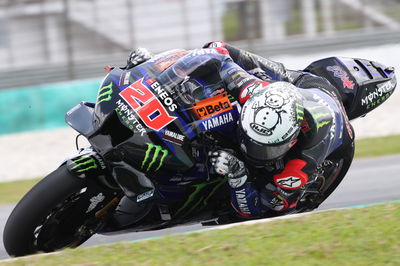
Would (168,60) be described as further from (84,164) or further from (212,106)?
(84,164)

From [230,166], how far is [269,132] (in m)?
0.33

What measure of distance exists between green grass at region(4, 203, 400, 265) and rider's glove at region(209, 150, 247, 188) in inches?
11.3

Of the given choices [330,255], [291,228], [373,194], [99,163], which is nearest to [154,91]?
[99,163]

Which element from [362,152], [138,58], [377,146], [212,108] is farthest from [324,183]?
[377,146]

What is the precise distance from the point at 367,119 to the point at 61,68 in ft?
17.0

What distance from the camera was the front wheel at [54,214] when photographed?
4.02m

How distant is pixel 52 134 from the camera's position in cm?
1045

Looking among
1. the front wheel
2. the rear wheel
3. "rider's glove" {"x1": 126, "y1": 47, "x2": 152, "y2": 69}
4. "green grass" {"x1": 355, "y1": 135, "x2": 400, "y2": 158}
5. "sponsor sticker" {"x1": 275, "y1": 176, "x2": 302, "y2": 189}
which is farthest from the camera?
"green grass" {"x1": 355, "y1": 135, "x2": 400, "y2": 158}

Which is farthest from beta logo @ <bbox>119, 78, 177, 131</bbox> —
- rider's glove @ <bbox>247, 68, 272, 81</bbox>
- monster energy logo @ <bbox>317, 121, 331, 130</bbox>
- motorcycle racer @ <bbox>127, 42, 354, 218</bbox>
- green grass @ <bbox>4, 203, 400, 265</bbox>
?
monster energy logo @ <bbox>317, 121, 331, 130</bbox>

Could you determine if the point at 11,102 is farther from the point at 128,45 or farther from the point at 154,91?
the point at 154,91

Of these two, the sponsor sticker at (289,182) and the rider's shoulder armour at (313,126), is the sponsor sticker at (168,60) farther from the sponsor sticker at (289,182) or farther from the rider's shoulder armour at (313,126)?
the sponsor sticker at (289,182)

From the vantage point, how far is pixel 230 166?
401cm

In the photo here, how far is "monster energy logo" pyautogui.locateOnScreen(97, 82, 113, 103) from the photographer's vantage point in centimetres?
411

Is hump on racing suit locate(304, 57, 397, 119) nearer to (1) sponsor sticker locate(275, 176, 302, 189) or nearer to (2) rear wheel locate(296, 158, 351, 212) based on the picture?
(2) rear wheel locate(296, 158, 351, 212)
